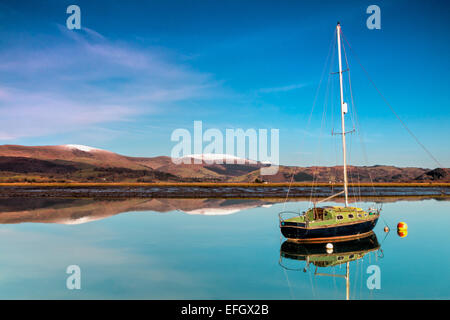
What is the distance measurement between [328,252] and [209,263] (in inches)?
320

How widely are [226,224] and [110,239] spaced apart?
37.5ft

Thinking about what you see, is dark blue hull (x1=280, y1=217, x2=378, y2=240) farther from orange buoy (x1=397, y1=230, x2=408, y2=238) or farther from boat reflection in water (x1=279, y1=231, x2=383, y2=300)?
orange buoy (x1=397, y1=230, x2=408, y2=238)

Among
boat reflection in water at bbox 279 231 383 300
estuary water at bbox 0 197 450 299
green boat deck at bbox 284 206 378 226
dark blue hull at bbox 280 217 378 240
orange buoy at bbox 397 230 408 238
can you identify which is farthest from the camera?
orange buoy at bbox 397 230 408 238

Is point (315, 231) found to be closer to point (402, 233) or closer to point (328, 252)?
point (328, 252)

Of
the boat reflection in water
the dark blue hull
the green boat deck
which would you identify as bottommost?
the boat reflection in water

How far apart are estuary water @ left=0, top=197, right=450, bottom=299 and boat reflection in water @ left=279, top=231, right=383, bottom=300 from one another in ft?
0.24

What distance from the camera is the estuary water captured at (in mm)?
15664

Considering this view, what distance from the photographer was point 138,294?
15094mm

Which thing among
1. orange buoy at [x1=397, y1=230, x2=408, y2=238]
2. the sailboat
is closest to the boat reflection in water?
the sailboat

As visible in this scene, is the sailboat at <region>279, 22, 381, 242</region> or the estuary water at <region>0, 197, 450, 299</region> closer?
the estuary water at <region>0, 197, 450, 299</region>

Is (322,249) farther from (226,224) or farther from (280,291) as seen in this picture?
(226,224)

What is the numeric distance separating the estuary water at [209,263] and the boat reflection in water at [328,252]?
0.07 metres

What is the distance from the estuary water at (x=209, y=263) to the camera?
1566cm
